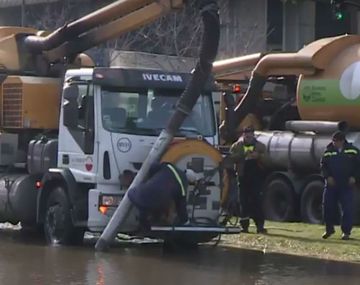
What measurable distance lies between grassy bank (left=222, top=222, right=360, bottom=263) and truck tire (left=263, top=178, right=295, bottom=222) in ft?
6.41

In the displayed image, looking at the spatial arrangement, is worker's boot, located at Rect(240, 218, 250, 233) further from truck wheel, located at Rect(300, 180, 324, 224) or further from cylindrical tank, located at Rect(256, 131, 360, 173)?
truck wheel, located at Rect(300, 180, 324, 224)

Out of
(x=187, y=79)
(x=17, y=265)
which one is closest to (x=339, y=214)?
(x=187, y=79)

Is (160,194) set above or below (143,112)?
below

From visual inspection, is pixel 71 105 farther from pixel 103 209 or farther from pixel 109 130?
pixel 103 209

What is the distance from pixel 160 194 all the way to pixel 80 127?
192 cm

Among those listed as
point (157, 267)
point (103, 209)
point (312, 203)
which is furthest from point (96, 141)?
point (312, 203)

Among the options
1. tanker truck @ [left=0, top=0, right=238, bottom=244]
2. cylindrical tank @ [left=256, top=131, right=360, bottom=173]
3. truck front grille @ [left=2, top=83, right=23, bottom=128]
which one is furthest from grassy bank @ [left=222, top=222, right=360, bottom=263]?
truck front grille @ [left=2, top=83, right=23, bottom=128]

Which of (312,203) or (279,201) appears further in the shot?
(279,201)

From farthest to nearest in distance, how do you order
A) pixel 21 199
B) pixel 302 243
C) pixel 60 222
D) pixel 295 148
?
pixel 295 148
pixel 21 199
pixel 302 243
pixel 60 222

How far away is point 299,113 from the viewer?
21312 mm

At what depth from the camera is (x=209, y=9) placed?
1620 centimetres

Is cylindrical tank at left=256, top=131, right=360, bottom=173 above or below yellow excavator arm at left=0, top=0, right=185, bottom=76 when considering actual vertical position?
below

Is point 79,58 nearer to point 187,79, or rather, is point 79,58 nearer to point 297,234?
point 187,79

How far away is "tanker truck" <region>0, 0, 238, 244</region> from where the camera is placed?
15922 millimetres
